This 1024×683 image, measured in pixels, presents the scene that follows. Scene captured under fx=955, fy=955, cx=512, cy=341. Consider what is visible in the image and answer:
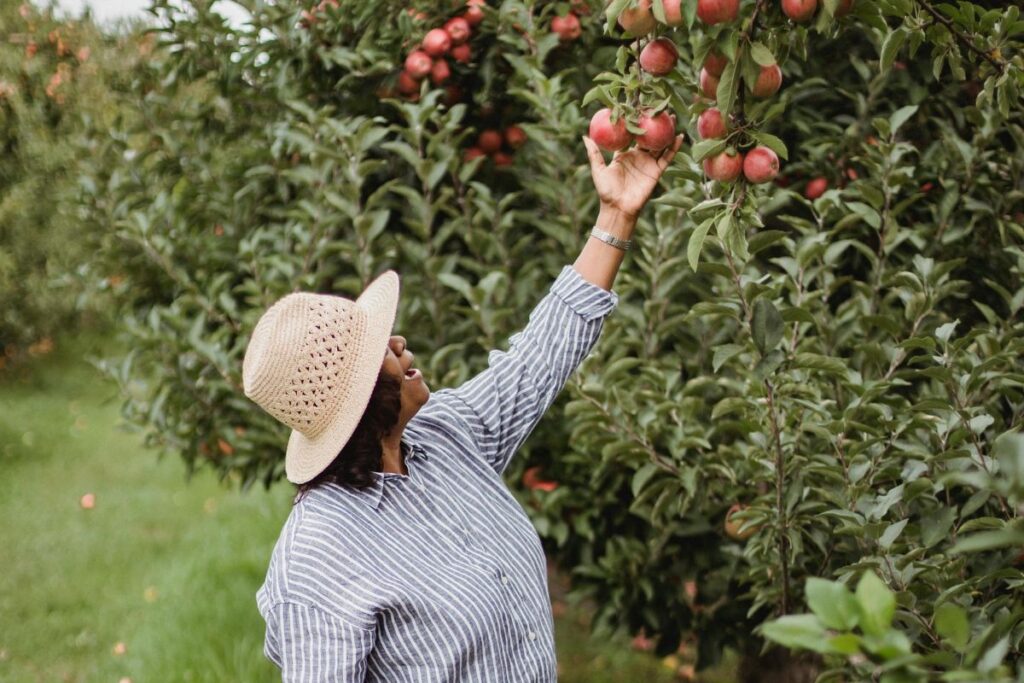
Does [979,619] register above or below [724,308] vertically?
below

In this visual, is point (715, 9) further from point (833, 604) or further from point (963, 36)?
point (833, 604)

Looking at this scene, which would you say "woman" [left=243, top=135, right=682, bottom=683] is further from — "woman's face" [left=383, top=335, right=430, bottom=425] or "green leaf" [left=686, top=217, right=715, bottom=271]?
"green leaf" [left=686, top=217, right=715, bottom=271]

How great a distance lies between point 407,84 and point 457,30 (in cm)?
22

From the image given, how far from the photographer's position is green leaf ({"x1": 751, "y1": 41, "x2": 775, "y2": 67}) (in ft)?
4.32

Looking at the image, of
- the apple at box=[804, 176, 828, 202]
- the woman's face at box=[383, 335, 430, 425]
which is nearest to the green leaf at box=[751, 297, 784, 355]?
the woman's face at box=[383, 335, 430, 425]

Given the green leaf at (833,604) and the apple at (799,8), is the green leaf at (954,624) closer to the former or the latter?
the green leaf at (833,604)

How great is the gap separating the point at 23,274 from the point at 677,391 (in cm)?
734

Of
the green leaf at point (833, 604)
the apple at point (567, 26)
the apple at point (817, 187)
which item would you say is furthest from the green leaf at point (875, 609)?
the apple at point (567, 26)

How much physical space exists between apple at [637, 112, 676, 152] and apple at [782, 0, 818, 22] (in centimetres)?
31

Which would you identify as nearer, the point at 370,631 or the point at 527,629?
the point at 370,631

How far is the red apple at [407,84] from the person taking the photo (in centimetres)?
286

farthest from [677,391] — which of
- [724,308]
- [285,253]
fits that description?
[285,253]

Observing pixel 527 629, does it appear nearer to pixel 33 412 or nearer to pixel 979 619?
pixel 979 619

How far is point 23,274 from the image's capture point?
8.17 meters
